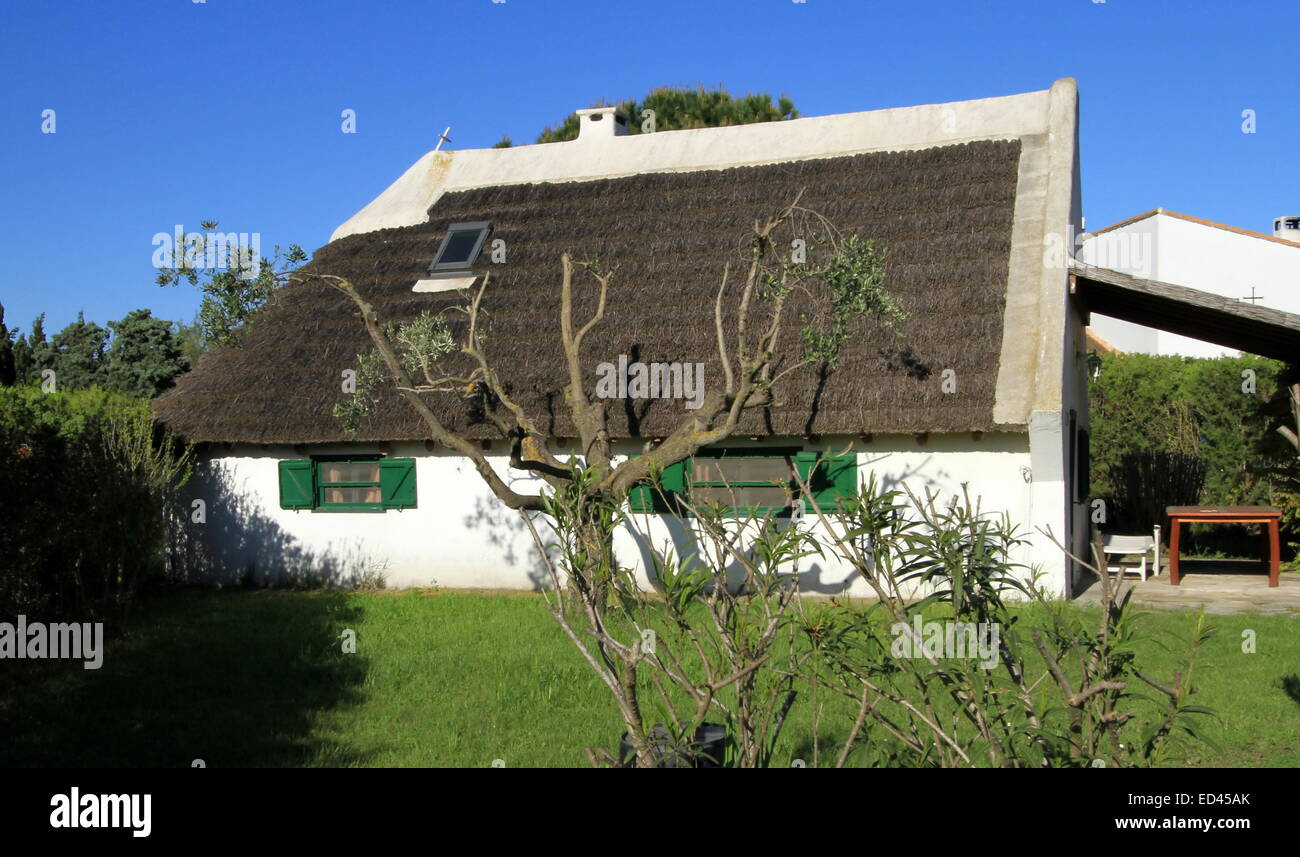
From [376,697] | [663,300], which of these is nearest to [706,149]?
[663,300]

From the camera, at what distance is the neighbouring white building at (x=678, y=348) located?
36.4 feet

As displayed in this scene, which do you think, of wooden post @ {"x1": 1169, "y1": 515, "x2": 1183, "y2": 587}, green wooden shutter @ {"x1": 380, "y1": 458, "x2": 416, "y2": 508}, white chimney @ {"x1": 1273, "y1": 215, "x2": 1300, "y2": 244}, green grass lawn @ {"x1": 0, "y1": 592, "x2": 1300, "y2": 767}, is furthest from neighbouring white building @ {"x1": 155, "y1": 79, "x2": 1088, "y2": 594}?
white chimney @ {"x1": 1273, "y1": 215, "x2": 1300, "y2": 244}

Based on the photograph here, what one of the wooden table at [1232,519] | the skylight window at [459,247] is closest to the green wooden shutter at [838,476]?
the wooden table at [1232,519]

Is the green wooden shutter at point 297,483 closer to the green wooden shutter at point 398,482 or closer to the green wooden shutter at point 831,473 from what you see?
the green wooden shutter at point 398,482

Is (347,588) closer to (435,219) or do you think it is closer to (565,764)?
(435,219)

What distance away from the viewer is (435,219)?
1572 cm

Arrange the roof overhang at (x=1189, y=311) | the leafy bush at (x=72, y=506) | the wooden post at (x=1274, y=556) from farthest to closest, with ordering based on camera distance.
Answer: the wooden post at (x=1274, y=556), the roof overhang at (x=1189, y=311), the leafy bush at (x=72, y=506)

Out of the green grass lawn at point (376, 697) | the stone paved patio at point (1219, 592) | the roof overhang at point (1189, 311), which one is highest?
the roof overhang at point (1189, 311)

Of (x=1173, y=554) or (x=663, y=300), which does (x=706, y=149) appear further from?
(x=1173, y=554)

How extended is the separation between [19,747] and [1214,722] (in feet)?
24.2

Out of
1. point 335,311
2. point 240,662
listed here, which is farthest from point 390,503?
point 240,662

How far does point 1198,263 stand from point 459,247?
21.6 metres

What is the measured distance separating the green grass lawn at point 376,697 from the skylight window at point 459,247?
5.52 meters

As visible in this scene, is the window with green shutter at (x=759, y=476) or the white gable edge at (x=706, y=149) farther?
the white gable edge at (x=706, y=149)
